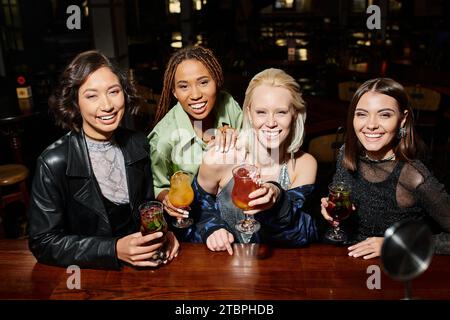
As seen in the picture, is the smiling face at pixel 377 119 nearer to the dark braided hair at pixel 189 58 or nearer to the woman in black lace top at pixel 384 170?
the woman in black lace top at pixel 384 170

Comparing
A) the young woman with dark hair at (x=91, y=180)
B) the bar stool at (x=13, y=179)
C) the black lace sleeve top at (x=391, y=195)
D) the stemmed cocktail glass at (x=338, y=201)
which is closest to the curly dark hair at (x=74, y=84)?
the young woman with dark hair at (x=91, y=180)

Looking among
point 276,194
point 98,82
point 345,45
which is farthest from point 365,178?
point 345,45

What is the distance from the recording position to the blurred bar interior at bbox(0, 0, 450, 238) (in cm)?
547

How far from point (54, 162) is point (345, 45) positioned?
11281mm

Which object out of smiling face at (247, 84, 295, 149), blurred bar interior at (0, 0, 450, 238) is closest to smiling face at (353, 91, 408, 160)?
smiling face at (247, 84, 295, 149)

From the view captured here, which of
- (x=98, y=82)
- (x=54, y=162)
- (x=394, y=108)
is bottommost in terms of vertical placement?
(x=54, y=162)

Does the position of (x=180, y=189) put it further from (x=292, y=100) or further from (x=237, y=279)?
(x=292, y=100)

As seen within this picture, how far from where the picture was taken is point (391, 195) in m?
2.15

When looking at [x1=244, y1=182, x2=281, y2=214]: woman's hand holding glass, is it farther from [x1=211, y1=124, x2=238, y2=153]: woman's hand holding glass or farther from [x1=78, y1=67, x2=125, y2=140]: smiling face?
[x1=78, y1=67, x2=125, y2=140]: smiling face

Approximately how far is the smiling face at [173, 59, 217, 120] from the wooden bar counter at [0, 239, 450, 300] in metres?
0.94

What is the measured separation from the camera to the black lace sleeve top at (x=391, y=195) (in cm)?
202

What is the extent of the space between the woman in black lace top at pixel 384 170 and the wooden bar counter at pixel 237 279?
173mm

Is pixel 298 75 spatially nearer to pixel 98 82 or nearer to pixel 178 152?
pixel 178 152
